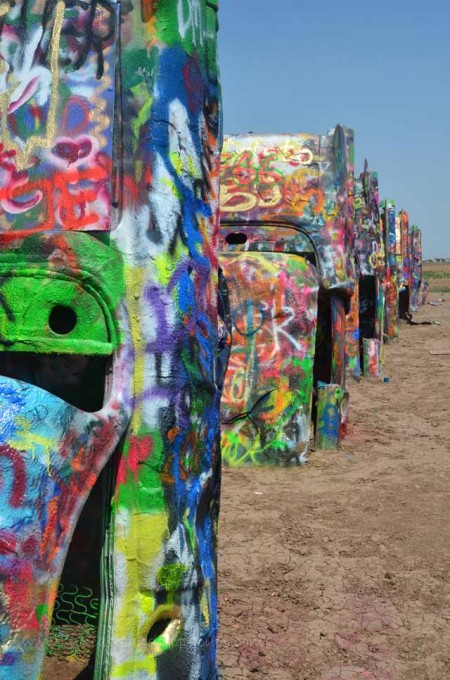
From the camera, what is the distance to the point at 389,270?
17.8 meters

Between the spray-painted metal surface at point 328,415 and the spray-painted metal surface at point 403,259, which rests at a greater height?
the spray-painted metal surface at point 403,259

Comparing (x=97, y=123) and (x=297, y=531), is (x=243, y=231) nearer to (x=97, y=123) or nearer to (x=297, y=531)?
(x=297, y=531)

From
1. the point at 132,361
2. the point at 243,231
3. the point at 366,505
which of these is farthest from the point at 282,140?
the point at 132,361

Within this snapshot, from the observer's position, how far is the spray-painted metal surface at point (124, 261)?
2.77 meters

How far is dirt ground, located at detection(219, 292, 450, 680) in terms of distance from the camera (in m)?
4.11

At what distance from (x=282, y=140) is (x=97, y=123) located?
5.33 m

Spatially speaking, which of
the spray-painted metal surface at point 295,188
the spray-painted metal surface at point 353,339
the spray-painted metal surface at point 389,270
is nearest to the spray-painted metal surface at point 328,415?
the spray-painted metal surface at point 295,188

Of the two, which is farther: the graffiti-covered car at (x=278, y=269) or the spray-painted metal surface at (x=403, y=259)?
the spray-painted metal surface at (x=403, y=259)

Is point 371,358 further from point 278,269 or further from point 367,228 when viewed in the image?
point 278,269

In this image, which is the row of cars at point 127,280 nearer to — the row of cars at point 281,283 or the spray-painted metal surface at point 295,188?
the row of cars at point 281,283

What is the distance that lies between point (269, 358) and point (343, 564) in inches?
102

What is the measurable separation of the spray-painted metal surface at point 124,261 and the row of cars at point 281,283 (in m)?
4.56

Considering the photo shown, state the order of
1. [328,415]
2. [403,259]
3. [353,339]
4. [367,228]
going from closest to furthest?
[328,415]
[353,339]
[367,228]
[403,259]

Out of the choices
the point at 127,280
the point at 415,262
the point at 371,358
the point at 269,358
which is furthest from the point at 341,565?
the point at 415,262
